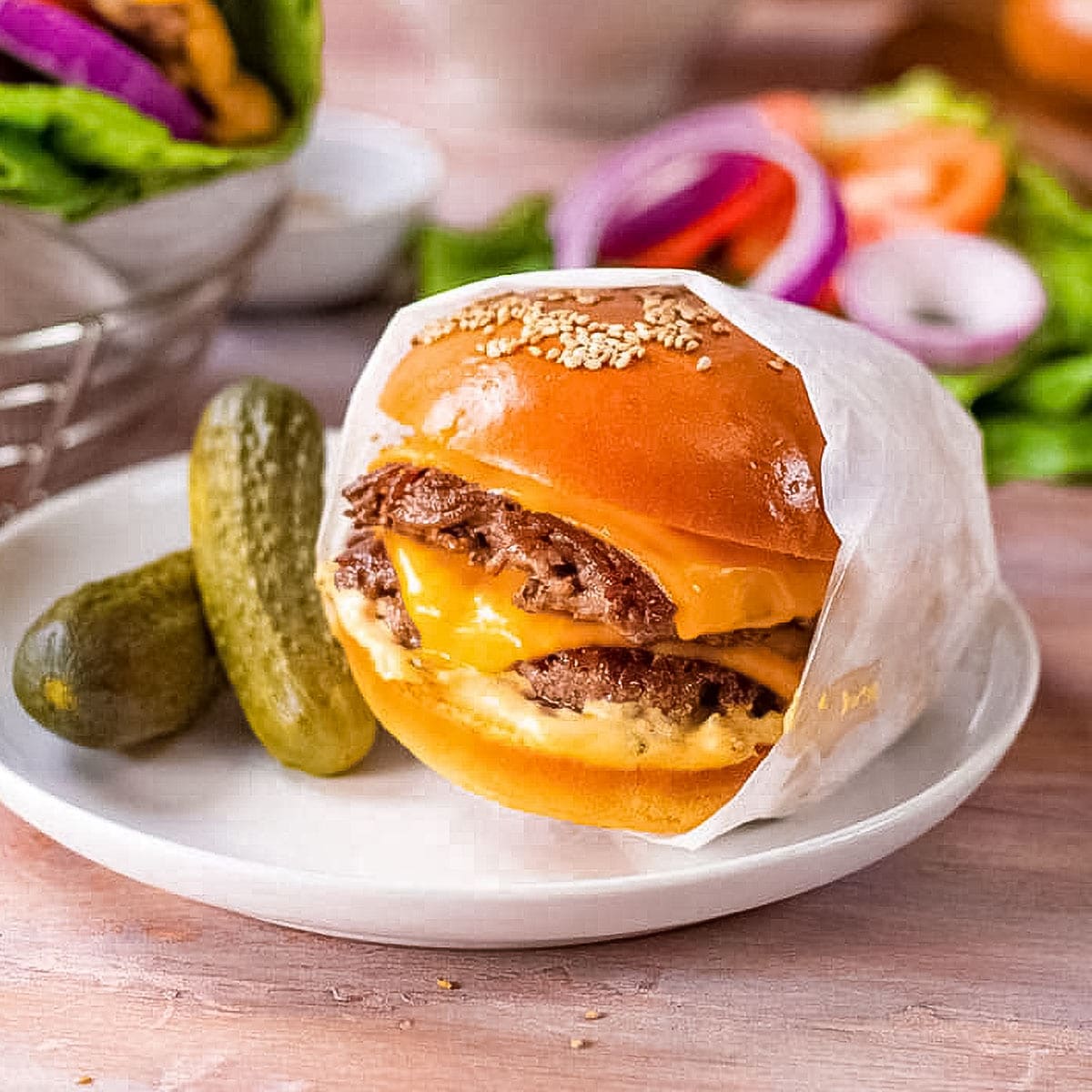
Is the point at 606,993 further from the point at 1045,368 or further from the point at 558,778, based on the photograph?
the point at 1045,368

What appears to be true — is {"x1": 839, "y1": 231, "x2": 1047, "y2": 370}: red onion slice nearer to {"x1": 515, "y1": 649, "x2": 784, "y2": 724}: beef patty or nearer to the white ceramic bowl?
the white ceramic bowl

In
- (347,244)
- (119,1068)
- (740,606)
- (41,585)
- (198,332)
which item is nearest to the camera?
(119,1068)

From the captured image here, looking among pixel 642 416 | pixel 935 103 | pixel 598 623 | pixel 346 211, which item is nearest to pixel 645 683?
pixel 598 623

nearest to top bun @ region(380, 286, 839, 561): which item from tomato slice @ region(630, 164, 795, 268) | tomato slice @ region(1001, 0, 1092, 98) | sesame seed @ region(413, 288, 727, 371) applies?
sesame seed @ region(413, 288, 727, 371)

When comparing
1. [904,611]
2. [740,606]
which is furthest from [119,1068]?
[904,611]

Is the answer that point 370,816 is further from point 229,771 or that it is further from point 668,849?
point 668,849
